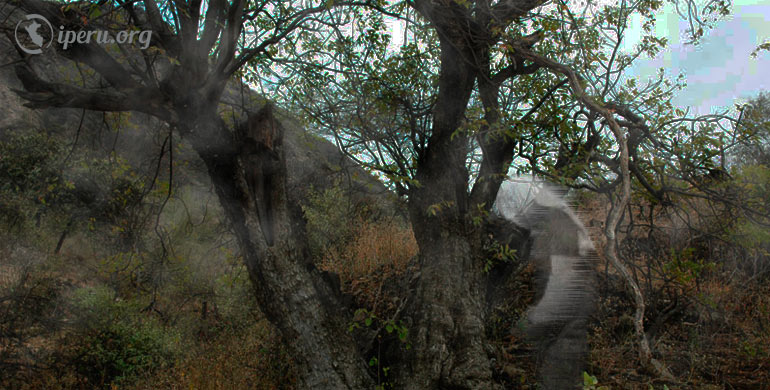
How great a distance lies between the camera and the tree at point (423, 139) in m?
3.77

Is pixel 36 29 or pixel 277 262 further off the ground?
pixel 36 29

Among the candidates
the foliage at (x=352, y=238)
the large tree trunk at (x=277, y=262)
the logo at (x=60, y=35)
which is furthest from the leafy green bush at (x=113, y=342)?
the logo at (x=60, y=35)

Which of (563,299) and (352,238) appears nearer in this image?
(563,299)

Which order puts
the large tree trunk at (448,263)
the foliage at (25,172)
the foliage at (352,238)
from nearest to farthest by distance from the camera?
the large tree trunk at (448,263) → the foliage at (352,238) → the foliage at (25,172)

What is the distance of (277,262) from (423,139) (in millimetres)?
2158

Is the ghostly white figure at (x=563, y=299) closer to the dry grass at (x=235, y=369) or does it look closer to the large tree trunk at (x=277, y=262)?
the large tree trunk at (x=277, y=262)

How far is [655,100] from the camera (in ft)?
16.4

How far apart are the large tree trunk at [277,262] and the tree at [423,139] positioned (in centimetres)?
1

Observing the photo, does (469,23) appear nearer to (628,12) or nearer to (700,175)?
(628,12)

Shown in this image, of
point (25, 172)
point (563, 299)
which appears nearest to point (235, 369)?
point (563, 299)

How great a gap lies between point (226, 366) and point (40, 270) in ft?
24.8

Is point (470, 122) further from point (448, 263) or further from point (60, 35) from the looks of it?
point (60, 35)

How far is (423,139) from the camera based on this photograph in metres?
4.94

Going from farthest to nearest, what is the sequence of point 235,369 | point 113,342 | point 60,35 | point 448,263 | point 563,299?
point 113,342 → point 235,369 → point 448,263 → point 60,35 → point 563,299
